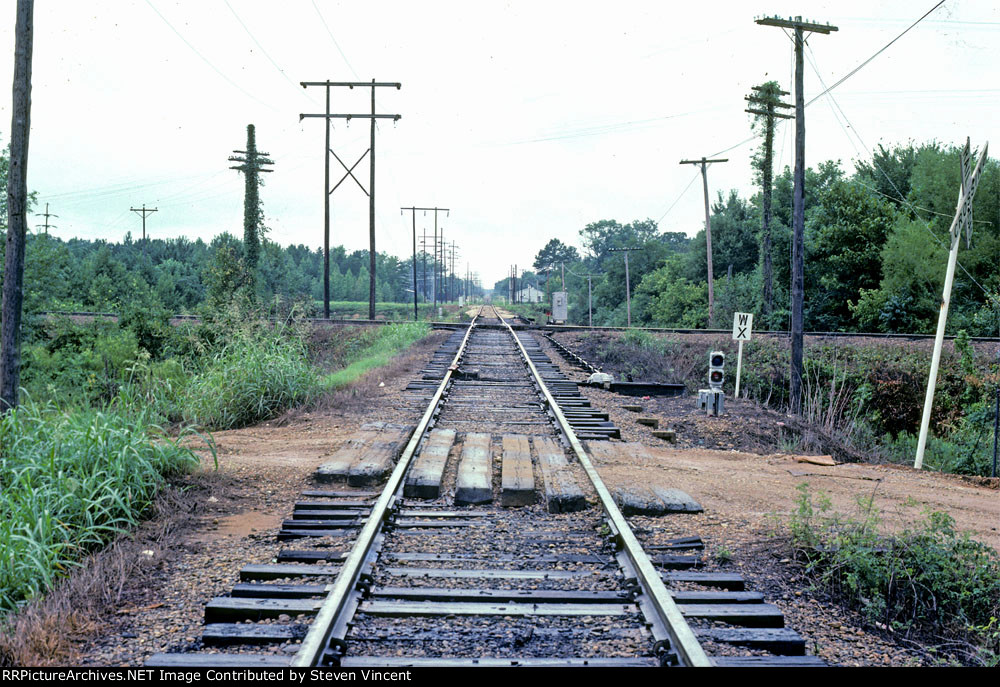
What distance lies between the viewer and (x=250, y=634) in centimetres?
313

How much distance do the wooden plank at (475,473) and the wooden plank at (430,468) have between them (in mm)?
163

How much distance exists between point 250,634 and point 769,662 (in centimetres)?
216

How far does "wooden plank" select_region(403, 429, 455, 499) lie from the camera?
224 inches

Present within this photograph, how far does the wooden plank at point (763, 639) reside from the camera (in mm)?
3207

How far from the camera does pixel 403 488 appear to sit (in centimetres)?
577

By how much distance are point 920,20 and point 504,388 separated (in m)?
8.54

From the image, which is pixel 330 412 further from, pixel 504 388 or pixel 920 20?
pixel 920 20

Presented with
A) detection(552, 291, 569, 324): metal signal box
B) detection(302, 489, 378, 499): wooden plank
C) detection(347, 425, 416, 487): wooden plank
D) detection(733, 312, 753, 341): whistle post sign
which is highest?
detection(552, 291, 569, 324): metal signal box

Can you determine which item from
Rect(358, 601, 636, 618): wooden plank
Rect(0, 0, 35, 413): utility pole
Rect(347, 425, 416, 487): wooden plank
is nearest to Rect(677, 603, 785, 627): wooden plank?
Rect(358, 601, 636, 618): wooden plank

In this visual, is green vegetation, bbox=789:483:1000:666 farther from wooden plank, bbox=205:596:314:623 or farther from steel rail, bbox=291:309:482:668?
wooden plank, bbox=205:596:314:623

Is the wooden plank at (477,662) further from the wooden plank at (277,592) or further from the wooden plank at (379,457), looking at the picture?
the wooden plank at (379,457)

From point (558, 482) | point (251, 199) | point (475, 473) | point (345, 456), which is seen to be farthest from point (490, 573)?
point (251, 199)

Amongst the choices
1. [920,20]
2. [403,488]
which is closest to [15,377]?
[403,488]

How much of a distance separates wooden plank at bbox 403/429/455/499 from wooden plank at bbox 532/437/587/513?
876 millimetres
